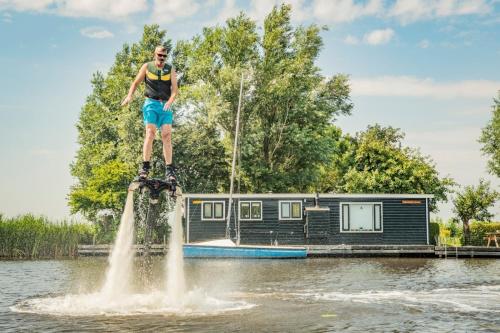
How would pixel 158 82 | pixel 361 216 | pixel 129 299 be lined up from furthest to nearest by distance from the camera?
1. pixel 361 216
2. pixel 129 299
3. pixel 158 82

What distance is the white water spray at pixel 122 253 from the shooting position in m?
14.9

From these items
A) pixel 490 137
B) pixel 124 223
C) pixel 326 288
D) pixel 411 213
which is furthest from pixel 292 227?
pixel 490 137

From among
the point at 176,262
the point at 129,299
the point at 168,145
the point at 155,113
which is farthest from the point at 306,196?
the point at 155,113

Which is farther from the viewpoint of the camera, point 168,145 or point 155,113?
point 168,145

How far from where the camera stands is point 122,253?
1566 centimetres

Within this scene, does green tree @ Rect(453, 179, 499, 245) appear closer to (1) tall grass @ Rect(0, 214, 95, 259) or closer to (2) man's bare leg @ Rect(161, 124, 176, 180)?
(1) tall grass @ Rect(0, 214, 95, 259)

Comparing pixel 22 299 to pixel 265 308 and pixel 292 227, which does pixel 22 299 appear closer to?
pixel 265 308

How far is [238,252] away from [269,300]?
1822 centimetres

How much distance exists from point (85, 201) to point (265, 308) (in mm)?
30075

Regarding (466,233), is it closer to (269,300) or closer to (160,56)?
(269,300)

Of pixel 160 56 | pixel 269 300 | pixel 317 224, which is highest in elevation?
pixel 160 56

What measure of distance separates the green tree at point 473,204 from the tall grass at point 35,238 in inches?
1025

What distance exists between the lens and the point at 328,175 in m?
65.3

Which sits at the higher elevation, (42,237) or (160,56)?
(160,56)
